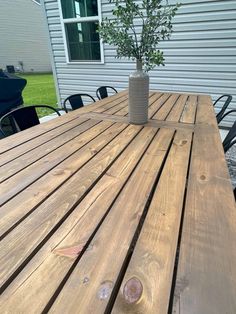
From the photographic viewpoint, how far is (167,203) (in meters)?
0.75

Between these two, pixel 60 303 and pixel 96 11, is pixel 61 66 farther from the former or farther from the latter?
pixel 60 303

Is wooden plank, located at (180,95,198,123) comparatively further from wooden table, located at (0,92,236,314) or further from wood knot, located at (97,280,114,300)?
wood knot, located at (97,280,114,300)

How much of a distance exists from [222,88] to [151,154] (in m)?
2.93

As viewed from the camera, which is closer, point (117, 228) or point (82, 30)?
point (117, 228)

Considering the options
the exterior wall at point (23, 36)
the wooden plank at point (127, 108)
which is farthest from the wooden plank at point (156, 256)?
the exterior wall at point (23, 36)

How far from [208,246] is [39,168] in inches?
28.6

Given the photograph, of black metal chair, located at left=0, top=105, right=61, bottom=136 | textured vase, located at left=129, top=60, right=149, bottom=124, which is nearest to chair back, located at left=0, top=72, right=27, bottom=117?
black metal chair, located at left=0, top=105, right=61, bottom=136

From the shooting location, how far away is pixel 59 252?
58 cm

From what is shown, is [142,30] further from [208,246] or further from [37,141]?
[208,246]

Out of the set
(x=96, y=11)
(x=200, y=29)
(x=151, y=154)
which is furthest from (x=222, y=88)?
(x=151, y=154)

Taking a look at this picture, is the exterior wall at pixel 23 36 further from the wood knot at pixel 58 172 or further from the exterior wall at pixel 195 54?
the wood knot at pixel 58 172

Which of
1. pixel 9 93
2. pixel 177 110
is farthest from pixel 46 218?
pixel 9 93

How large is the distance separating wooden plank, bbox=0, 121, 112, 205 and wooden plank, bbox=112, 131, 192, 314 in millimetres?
480

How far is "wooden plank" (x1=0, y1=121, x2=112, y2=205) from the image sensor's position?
2.76 feet
